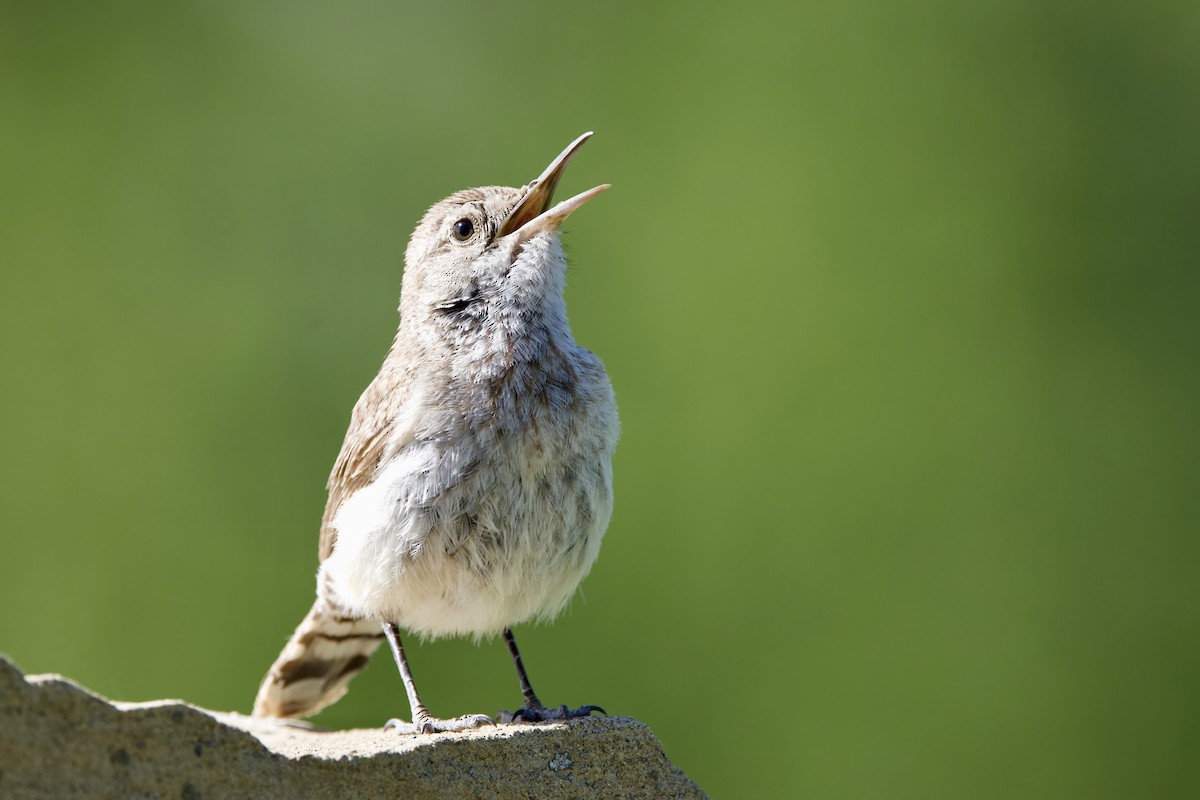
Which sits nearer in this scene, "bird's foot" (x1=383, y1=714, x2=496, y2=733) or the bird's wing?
"bird's foot" (x1=383, y1=714, x2=496, y2=733)

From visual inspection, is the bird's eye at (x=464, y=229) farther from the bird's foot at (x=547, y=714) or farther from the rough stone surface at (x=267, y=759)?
the rough stone surface at (x=267, y=759)

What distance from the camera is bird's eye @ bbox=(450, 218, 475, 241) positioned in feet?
16.6

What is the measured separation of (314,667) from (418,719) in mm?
1321

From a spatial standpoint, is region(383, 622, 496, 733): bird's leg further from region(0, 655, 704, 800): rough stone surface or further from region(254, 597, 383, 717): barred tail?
region(254, 597, 383, 717): barred tail

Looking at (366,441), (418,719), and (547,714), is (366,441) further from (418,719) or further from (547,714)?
(547,714)

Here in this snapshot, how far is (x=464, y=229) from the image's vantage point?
16.6 feet

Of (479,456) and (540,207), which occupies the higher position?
(540,207)

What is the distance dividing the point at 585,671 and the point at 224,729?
15.3 ft

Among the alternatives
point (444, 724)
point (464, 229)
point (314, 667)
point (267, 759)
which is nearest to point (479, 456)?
point (444, 724)

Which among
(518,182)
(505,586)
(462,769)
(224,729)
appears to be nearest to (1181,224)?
(518,182)

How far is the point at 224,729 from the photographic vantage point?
296cm

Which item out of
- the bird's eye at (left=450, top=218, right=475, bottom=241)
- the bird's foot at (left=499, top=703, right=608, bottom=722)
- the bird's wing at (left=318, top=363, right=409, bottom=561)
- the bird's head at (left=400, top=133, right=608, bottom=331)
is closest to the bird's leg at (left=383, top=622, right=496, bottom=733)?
the bird's foot at (left=499, top=703, right=608, bottom=722)

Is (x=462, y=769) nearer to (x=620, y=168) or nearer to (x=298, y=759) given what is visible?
(x=298, y=759)

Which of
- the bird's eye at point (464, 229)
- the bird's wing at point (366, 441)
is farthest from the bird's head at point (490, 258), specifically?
the bird's wing at point (366, 441)
